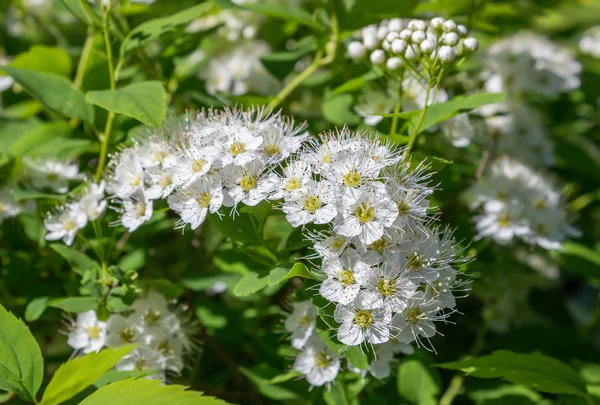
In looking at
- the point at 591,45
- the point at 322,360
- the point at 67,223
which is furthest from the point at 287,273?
the point at 591,45

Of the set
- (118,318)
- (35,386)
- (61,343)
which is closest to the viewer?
(35,386)

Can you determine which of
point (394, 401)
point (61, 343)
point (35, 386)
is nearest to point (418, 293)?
point (394, 401)

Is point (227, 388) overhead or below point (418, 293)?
below

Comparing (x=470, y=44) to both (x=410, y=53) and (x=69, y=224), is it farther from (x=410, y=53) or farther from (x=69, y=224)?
(x=69, y=224)

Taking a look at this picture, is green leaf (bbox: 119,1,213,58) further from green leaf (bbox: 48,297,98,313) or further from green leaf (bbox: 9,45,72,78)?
green leaf (bbox: 48,297,98,313)

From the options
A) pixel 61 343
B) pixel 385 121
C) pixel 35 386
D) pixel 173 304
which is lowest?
pixel 61 343

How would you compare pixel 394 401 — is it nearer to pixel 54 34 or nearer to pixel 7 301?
pixel 7 301

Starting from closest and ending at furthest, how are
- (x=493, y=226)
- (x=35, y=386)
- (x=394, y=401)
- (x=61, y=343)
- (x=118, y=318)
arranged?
(x=35, y=386)
(x=118, y=318)
(x=394, y=401)
(x=493, y=226)
(x=61, y=343)

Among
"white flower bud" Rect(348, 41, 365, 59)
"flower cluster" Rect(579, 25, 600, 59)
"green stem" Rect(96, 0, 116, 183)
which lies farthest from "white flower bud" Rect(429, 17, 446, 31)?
"flower cluster" Rect(579, 25, 600, 59)

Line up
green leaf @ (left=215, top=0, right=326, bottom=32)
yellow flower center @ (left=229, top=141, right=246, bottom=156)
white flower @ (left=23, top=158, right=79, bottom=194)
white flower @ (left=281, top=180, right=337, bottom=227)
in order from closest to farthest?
white flower @ (left=281, top=180, right=337, bottom=227) → yellow flower center @ (left=229, top=141, right=246, bottom=156) → green leaf @ (left=215, top=0, right=326, bottom=32) → white flower @ (left=23, top=158, right=79, bottom=194)
